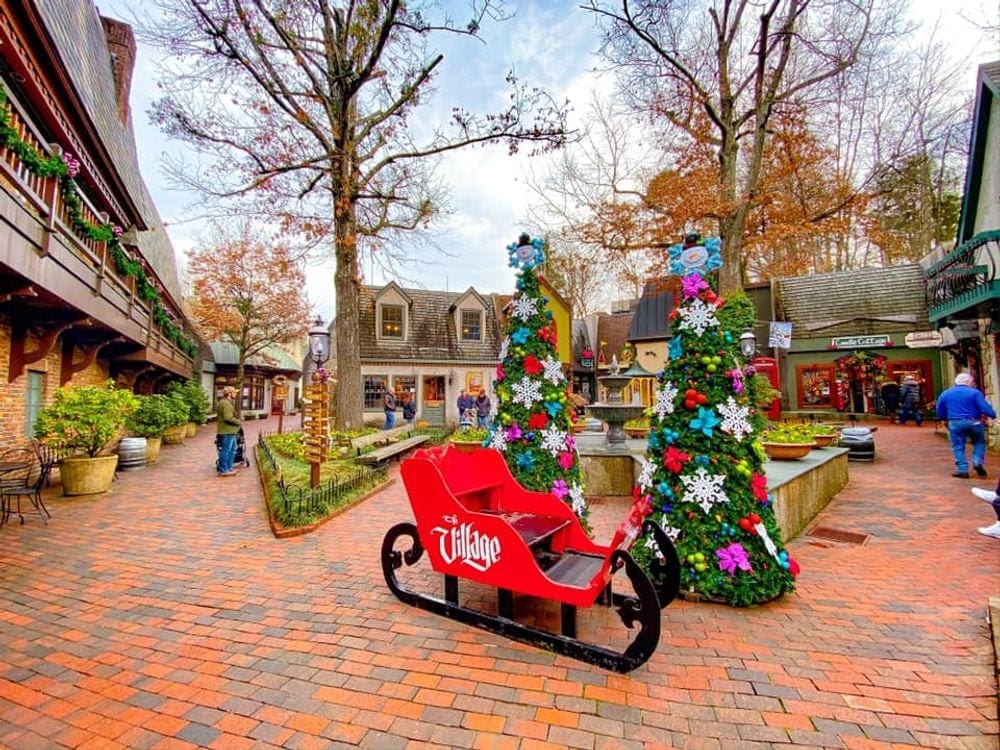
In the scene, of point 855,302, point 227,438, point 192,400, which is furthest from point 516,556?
point 855,302

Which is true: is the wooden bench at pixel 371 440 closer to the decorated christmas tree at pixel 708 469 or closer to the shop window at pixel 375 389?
the shop window at pixel 375 389

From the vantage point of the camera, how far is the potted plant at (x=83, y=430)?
6.86 metres

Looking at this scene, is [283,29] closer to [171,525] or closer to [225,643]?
[171,525]

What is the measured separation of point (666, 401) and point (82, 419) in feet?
28.7

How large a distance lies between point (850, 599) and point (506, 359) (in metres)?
3.93

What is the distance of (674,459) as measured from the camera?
143 inches

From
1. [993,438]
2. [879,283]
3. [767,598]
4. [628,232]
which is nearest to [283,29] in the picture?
[628,232]

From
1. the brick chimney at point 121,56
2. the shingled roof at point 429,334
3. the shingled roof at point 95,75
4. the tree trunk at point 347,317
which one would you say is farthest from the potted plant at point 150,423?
the brick chimney at point 121,56

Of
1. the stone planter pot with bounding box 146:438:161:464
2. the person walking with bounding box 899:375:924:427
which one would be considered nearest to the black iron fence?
the stone planter pot with bounding box 146:438:161:464

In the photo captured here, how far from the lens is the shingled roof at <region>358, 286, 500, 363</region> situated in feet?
65.0

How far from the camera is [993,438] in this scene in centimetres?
1045

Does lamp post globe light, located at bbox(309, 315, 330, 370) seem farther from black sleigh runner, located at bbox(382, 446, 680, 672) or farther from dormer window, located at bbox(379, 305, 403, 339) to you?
dormer window, located at bbox(379, 305, 403, 339)

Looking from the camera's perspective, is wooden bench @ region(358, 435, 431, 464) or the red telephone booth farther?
the red telephone booth

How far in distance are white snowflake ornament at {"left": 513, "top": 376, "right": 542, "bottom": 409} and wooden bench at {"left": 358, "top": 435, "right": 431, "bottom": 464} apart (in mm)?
5246
